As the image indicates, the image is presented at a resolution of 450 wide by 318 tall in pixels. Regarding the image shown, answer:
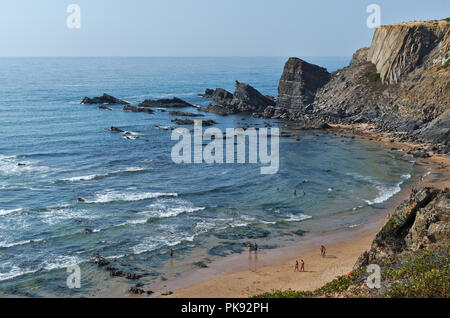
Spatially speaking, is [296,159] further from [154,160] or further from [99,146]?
[99,146]

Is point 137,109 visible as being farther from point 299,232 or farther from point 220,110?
point 299,232

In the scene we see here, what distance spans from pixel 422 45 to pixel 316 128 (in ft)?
86.1

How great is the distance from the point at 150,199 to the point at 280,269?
1981cm

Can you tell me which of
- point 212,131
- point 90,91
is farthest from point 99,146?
point 90,91

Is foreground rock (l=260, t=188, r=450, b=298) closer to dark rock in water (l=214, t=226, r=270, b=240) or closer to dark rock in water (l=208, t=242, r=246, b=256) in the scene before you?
dark rock in water (l=208, t=242, r=246, b=256)

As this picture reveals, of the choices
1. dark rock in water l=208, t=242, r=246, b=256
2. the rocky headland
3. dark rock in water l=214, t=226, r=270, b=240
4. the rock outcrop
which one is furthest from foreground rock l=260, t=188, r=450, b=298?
the rocky headland

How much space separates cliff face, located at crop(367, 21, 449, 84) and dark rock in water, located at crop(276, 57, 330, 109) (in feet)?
65.7

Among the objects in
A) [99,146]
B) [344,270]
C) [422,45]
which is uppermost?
[422,45]

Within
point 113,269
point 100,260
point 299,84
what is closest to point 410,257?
point 113,269

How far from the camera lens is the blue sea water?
1462 inches

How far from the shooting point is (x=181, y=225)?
1720 inches
